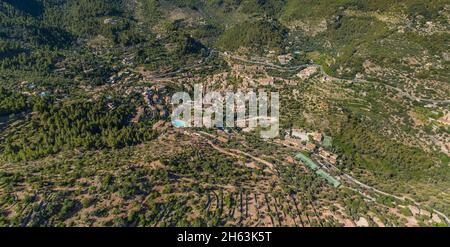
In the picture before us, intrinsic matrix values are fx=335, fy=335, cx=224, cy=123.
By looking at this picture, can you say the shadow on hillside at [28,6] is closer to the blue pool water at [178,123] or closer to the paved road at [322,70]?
the paved road at [322,70]

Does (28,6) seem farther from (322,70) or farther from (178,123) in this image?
(322,70)

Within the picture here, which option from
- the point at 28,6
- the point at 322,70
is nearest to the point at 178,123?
the point at 322,70

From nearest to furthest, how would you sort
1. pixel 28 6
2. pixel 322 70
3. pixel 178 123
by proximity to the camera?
pixel 178 123
pixel 322 70
pixel 28 6

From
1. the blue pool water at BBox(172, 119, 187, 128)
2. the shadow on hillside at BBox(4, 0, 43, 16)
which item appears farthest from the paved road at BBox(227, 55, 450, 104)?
the shadow on hillside at BBox(4, 0, 43, 16)

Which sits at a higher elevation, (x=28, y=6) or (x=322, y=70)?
(x=28, y=6)

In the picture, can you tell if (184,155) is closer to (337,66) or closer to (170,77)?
(170,77)

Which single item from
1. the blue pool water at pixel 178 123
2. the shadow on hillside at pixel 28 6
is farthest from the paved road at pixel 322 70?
the shadow on hillside at pixel 28 6

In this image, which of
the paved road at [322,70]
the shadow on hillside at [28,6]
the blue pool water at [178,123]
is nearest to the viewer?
the blue pool water at [178,123]

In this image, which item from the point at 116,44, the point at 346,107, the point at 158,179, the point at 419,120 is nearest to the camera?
the point at 158,179

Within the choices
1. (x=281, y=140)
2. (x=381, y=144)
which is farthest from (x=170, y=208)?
(x=381, y=144)

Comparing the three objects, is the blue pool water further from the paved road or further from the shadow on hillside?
the shadow on hillside

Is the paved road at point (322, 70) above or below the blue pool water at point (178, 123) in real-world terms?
above
